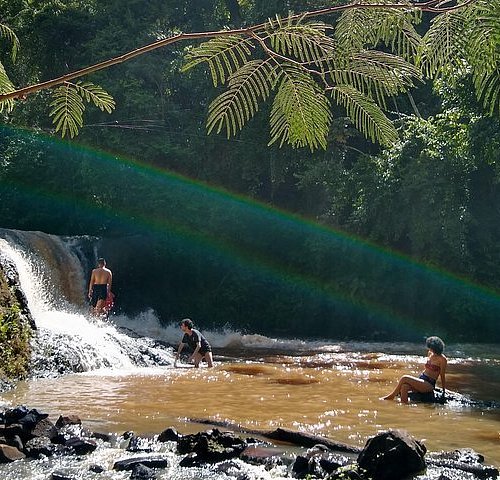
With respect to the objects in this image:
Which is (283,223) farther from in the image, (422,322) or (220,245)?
(422,322)

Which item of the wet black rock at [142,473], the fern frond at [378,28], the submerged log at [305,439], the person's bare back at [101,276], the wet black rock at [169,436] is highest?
the fern frond at [378,28]

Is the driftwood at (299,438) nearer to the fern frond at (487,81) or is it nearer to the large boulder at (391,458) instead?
the large boulder at (391,458)

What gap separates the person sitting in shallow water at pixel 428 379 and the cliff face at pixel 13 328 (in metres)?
5.79

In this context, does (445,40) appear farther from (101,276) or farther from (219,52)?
(101,276)

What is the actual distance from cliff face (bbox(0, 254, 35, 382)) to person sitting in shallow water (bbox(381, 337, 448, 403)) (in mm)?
5794

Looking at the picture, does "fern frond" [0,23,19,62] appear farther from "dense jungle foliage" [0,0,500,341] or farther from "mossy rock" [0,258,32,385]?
"dense jungle foliage" [0,0,500,341]

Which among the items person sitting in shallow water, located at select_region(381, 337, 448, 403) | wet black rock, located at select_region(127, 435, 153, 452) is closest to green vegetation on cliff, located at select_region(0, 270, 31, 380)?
wet black rock, located at select_region(127, 435, 153, 452)

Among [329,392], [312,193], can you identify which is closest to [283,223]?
[312,193]

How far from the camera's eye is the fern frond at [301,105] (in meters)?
2.44

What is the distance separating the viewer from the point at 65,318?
17016 millimetres

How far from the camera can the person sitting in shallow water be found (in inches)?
401

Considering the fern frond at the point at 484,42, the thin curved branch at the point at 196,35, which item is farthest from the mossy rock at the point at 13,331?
the fern frond at the point at 484,42

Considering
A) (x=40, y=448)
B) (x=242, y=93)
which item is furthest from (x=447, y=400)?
(x=242, y=93)

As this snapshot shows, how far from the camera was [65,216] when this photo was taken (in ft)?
88.3
